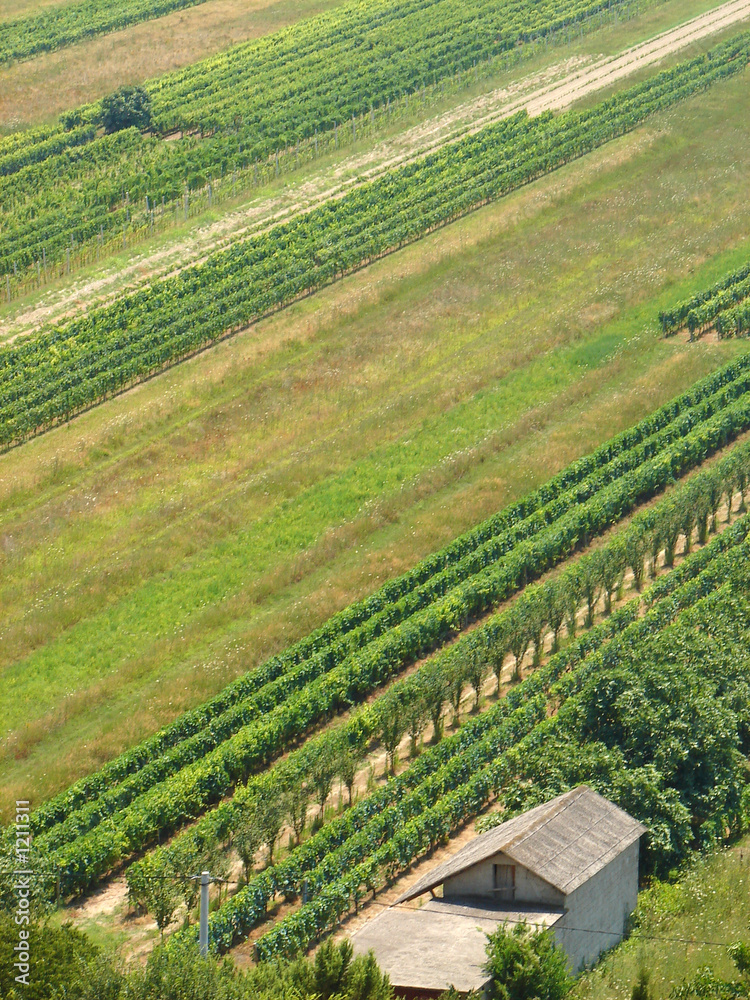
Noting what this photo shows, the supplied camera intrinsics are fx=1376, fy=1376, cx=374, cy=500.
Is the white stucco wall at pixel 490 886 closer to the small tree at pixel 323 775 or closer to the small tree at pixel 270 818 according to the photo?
the small tree at pixel 270 818

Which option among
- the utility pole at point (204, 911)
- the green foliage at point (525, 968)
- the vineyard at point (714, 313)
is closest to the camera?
the utility pole at point (204, 911)

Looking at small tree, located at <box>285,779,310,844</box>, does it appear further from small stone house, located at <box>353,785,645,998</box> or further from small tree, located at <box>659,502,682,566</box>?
small tree, located at <box>659,502,682,566</box>

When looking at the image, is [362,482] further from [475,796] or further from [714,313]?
[714,313]

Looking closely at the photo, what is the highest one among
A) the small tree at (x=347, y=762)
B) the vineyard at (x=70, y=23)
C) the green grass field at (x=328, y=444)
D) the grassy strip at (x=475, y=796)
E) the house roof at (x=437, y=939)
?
the vineyard at (x=70, y=23)

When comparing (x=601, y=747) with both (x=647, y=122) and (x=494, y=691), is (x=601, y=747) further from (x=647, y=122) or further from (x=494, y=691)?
(x=647, y=122)

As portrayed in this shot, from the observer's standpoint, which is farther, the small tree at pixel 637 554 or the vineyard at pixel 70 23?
the vineyard at pixel 70 23

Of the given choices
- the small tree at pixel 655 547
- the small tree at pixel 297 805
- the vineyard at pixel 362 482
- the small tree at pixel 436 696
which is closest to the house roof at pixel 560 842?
the vineyard at pixel 362 482
